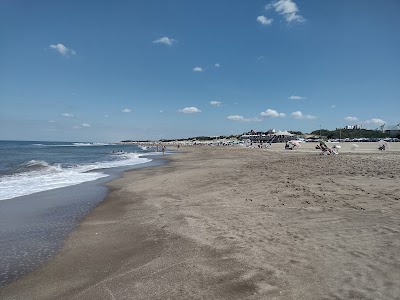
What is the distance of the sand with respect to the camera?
423 cm

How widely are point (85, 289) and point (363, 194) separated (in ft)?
30.0

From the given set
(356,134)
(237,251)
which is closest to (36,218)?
(237,251)

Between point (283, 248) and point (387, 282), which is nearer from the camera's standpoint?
point (387, 282)

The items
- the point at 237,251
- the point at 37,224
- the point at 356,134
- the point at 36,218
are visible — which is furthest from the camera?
the point at 356,134

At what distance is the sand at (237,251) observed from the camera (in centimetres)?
423

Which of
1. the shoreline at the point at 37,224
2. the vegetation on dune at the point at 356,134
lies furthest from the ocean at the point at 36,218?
the vegetation on dune at the point at 356,134

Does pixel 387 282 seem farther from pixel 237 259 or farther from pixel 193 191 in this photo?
pixel 193 191

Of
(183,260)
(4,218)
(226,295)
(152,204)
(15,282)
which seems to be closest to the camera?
(226,295)

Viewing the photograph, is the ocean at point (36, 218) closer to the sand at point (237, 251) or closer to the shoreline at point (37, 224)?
the shoreline at point (37, 224)

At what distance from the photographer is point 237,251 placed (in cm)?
554

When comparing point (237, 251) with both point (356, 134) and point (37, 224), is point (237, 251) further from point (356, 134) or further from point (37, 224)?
point (356, 134)

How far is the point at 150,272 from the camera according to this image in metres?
4.92

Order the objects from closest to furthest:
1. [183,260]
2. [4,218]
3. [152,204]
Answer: [183,260] → [4,218] → [152,204]

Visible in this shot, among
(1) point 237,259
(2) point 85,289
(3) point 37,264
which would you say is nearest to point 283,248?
(1) point 237,259
